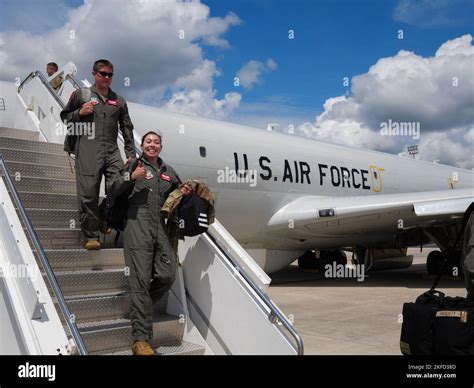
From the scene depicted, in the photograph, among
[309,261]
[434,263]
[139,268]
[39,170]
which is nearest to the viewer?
[139,268]

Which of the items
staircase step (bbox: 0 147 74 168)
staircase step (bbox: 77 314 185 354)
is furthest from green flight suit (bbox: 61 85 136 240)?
staircase step (bbox: 0 147 74 168)

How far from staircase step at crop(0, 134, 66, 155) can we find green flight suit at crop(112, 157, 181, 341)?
2.47m

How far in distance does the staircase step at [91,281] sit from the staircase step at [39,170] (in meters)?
1.58

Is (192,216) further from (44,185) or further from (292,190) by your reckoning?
(292,190)

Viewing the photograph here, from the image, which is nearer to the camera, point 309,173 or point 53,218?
point 53,218

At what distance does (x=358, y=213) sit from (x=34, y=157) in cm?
653

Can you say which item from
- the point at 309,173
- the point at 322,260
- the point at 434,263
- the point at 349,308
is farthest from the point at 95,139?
the point at 322,260

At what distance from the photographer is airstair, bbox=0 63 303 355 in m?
3.19

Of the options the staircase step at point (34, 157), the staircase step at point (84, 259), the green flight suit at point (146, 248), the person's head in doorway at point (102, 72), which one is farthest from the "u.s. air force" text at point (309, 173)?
the green flight suit at point (146, 248)

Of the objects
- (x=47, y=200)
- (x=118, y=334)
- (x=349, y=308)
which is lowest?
(x=349, y=308)

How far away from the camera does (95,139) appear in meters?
4.46

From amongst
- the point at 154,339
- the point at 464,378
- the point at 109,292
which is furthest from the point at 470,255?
the point at 109,292

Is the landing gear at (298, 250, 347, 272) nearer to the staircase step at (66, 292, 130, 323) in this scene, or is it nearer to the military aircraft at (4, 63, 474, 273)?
the military aircraft at (4, 63, 474, 273)

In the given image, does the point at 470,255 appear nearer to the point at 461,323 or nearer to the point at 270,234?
the point at 461,323
